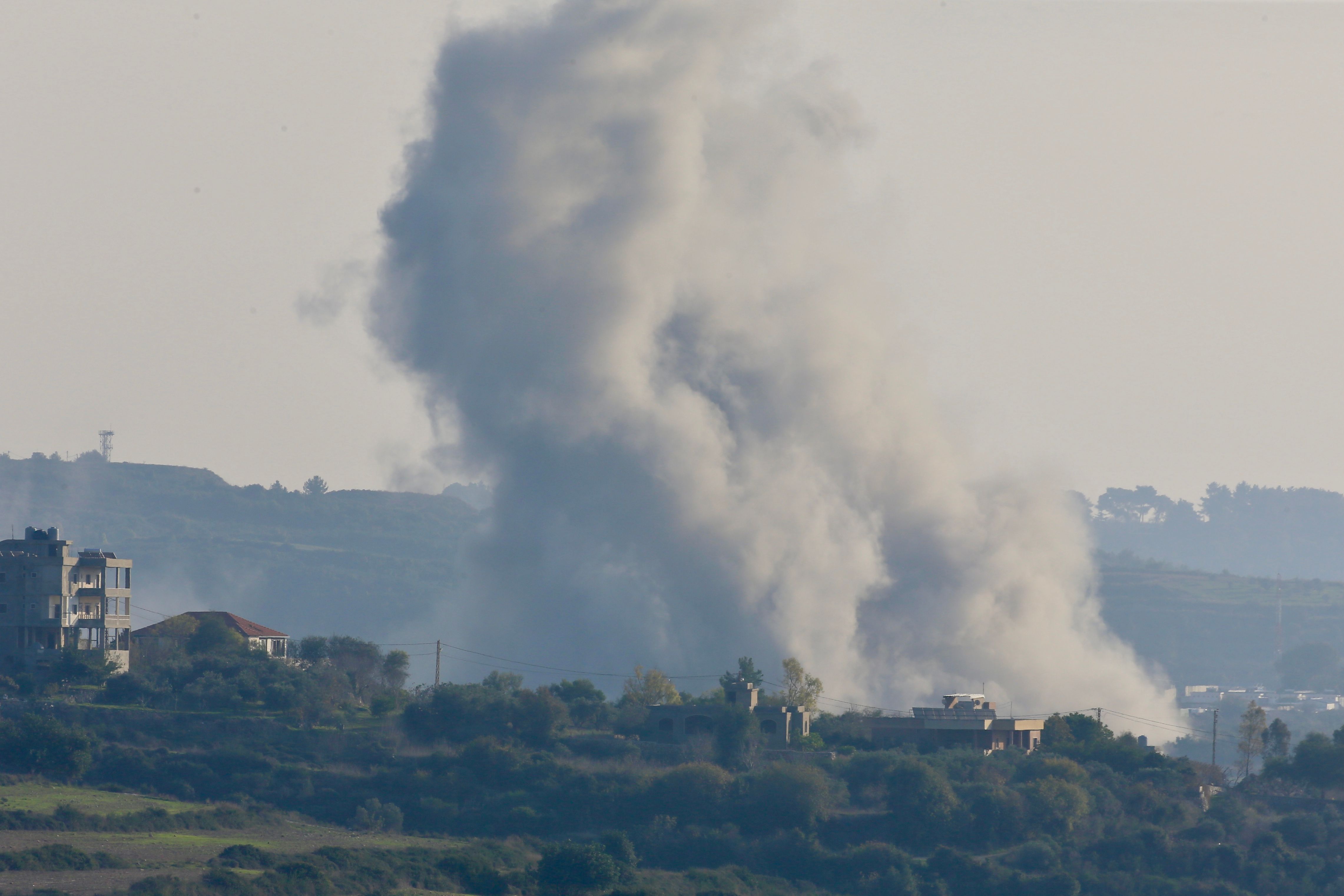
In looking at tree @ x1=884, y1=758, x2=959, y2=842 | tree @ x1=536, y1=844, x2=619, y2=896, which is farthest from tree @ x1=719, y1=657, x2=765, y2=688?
tree @ x1=536, y1=844, x2=619, y2=896

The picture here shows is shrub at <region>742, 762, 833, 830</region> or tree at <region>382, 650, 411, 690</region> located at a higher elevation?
tree at <region>382, 650, 411, 690</region>

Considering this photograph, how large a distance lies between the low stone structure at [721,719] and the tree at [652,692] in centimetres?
630

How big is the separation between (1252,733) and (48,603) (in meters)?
83.3

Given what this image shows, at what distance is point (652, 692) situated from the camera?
135250mm

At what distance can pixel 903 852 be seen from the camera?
100 metres

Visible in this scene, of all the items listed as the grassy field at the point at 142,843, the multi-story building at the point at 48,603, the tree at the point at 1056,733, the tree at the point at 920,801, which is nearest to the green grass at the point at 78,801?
the grassy field at the point at 142,843

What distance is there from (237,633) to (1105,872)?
6644 cm

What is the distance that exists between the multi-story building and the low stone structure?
36.0 metres

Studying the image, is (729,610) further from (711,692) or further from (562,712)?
(562,712)

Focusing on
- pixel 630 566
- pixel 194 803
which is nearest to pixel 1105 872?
pixel 194 803

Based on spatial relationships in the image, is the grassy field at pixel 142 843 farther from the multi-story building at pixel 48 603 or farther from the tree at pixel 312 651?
the tree at pixel 312 651

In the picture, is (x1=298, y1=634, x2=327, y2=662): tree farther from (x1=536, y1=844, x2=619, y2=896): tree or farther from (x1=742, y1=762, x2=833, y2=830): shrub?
(x1=536, y1=844, x2=619, y2=896): tree

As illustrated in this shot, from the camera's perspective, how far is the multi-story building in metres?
122

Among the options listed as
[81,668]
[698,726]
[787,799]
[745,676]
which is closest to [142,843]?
[81,668]
